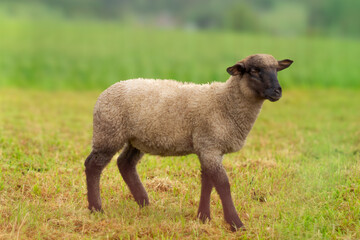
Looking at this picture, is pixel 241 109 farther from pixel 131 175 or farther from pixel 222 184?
pixel 131 175

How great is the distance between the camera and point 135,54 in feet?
71.8

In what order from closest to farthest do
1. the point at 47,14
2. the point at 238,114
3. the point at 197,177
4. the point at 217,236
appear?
1. the point at 217,236
2. the point at 238,114
3. the point at 197,177
4. the point at 47,14

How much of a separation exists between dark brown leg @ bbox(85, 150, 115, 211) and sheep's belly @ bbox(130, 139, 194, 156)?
0.41 meters

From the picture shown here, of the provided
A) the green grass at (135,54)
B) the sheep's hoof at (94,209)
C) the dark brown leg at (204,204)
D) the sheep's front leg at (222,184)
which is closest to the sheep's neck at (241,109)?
the sheep's front leg at (222,184)

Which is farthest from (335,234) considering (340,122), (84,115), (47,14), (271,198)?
(47,14)

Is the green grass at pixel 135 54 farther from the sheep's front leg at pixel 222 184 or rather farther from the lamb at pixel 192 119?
the sheep's front leg at pixel 222 184

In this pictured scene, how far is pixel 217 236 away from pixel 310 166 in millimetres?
2848

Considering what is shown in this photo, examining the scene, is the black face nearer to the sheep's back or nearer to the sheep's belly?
the sheep's back

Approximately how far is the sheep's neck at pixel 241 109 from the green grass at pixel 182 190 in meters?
1.00

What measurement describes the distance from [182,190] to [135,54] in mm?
15999

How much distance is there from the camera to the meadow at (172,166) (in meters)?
5.31

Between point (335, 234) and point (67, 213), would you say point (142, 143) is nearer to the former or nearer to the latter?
point (67, 213)

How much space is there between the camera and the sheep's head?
17.0 feet

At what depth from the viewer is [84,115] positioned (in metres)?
12.8
